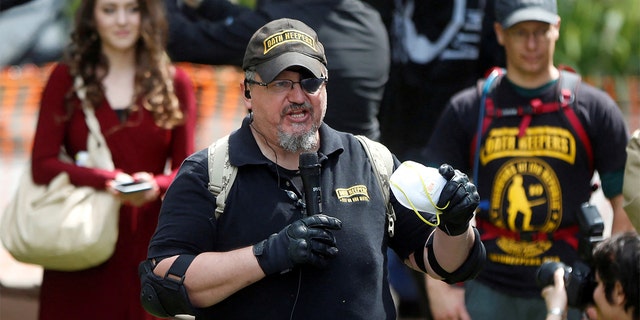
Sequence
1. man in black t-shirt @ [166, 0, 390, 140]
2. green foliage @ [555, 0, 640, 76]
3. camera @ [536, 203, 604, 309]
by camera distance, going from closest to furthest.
Result: camera @ [536, 203, 604, 309]
man in black t-shirt @ [166, 0, 390, 140]
green foliage @ [555, 0, 640, 76]

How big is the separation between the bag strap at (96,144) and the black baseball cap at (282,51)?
169 centimetres

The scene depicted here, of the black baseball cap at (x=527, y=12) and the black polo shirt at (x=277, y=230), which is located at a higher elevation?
the black baseball cap at (x=527, y=12)

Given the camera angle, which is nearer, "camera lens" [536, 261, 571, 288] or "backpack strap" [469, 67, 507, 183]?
"camera lens" [536, 261, 571, 288]

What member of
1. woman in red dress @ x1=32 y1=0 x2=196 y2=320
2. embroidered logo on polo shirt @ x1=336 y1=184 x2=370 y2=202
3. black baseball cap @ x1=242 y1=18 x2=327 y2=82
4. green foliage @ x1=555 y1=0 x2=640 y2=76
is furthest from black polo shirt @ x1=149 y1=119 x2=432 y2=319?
green foliage @ x1=555 y1=0 x2=640 y2=76

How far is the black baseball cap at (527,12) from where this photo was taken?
557 centimetres

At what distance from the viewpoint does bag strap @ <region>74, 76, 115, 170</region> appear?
5.52 m

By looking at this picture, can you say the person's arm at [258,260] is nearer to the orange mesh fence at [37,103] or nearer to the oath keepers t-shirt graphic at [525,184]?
the oath keepers t-shirt graphic at [525,184]

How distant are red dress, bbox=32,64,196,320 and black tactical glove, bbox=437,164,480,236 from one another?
6.73 ft

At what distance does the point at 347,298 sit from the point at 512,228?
5.85 ft

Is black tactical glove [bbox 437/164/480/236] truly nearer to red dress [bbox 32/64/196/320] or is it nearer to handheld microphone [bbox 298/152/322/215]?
handheld microphone [bbox 298/152/322/215]

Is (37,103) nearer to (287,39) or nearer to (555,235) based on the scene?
(555,235)

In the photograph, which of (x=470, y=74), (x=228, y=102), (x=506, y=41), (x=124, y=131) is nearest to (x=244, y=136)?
(x=124, y=131)

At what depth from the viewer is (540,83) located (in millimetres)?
5539

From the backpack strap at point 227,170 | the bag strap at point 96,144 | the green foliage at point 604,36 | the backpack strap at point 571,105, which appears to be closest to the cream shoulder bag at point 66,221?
the bag strap at point 96,144
